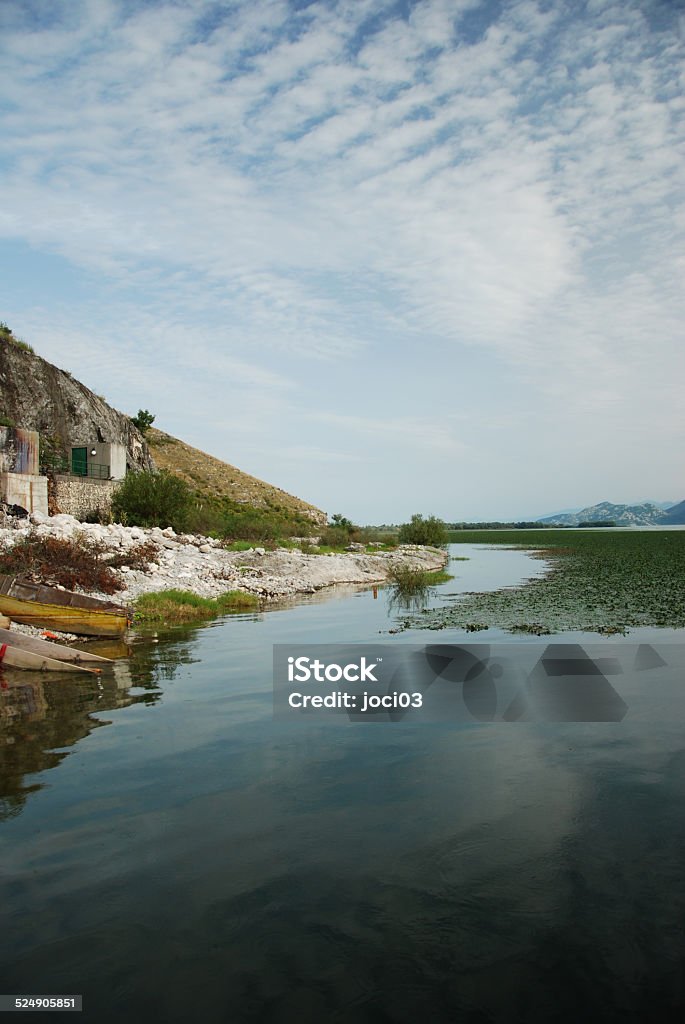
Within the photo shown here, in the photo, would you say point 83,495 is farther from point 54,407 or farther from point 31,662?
point 31,662

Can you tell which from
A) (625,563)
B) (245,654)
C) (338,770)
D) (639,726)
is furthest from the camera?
(625,563)

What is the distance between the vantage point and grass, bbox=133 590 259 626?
19375 millimetres

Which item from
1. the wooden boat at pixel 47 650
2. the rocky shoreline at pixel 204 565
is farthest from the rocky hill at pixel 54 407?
the wooden boat at pixel 47 650

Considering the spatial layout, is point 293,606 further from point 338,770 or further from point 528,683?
point 338,770

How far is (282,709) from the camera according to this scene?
10500 mm

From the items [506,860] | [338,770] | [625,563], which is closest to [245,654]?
[338,770]

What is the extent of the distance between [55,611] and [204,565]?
34.7 ft

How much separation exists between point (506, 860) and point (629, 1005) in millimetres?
1677

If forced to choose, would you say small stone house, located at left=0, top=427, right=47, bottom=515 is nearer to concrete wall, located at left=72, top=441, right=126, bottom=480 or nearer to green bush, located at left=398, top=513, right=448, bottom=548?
concrete wall, located at left=72, top=441, right=126, bottom=480

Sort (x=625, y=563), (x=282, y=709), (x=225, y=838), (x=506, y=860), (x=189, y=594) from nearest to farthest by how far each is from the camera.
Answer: (x=506, y=860), (x=225, y=838), (x=282, y=709), (x=189, y=594), (x=625, y=563)

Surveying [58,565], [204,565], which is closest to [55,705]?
[58,565]

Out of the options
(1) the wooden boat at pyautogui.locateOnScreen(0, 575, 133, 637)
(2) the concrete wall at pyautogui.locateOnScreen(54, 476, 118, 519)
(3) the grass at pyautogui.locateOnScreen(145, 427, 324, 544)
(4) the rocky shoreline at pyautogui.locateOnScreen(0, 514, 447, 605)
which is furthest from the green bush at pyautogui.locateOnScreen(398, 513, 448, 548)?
(1) the wooden boat at pyautogui.locateOnScreen(0, 575, 133, 637)

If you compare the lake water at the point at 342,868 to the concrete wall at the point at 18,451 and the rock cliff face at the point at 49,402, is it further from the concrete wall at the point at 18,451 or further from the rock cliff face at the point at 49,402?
the rock cliff face at the point at 49,402

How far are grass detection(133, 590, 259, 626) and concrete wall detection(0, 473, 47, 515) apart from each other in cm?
1143
